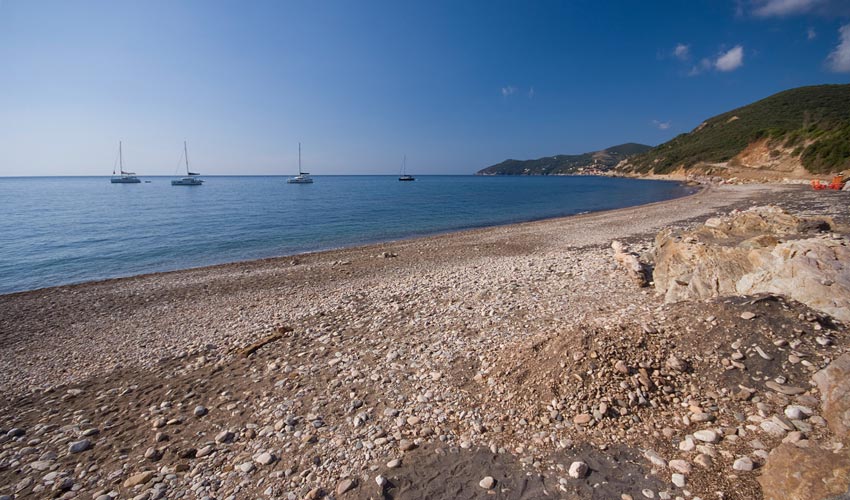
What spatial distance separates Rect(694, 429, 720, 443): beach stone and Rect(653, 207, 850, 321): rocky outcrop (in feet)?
12.6

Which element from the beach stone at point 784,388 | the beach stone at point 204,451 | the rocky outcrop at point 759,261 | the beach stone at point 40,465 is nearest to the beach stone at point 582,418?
the beach stone at point 784,388

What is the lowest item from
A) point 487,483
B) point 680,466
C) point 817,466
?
point 487,483

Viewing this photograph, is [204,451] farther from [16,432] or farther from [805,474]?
[805,474]

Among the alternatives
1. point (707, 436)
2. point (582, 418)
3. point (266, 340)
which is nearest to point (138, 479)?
point (266, 340)

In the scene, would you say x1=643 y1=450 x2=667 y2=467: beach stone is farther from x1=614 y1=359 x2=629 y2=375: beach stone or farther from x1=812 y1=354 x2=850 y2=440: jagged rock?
x1=812 y1=354 x2=850 y2=440: jagged rock

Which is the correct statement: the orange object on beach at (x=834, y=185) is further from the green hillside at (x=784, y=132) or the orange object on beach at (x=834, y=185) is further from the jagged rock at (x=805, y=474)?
the jagged rock at (x=805, y=474)

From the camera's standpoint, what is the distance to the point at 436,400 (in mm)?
5527

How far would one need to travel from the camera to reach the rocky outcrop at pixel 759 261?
20.0ft

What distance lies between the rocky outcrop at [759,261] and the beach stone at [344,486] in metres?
8.05

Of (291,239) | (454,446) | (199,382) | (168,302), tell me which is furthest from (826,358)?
(291,239)

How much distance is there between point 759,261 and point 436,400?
25.5 ft

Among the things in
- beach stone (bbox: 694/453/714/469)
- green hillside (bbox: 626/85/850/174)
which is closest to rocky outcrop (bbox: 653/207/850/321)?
beach stone (bbox: 694/453/714/469)

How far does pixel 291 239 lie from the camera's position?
27.5 metres

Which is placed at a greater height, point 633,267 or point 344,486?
point 633,267
